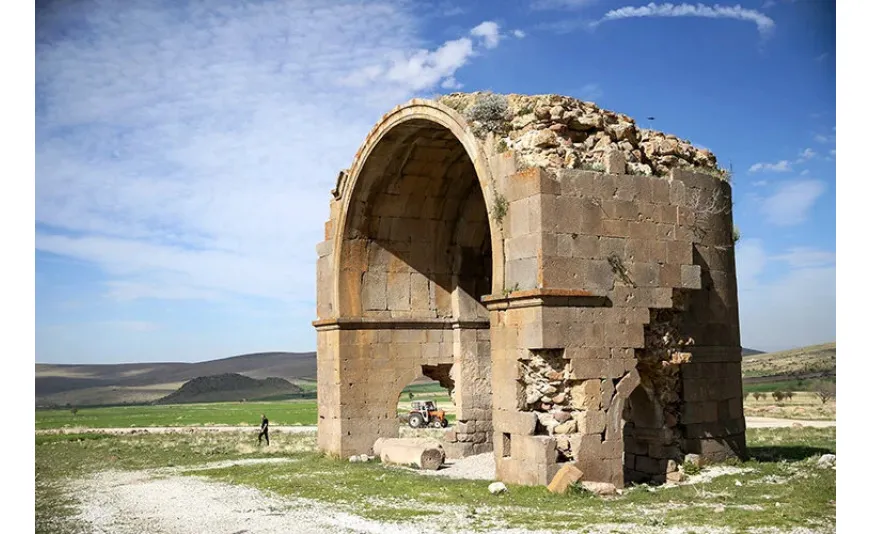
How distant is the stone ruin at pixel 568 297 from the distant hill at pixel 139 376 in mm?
53792

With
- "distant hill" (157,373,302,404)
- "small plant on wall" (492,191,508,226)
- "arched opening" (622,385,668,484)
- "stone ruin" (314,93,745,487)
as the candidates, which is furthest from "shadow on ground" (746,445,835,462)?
"distant hill" (157,373,302,404)

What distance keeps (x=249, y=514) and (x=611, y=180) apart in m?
6.43

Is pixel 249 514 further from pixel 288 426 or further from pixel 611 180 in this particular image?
pixel 288 426

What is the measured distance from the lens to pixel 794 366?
4766cm

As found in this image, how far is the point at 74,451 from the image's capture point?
65.2 feet

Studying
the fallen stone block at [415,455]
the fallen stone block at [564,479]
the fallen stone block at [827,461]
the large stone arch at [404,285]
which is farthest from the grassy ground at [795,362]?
the fallen stone block at [564,479]

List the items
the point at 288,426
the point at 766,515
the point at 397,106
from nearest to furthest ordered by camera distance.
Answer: the point at 766,515, the point at 397,106, the point at 288,426

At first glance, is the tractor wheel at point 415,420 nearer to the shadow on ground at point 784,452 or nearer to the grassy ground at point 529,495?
the grassy ground at point 529,495

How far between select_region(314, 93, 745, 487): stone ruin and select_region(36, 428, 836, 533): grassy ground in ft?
2.51

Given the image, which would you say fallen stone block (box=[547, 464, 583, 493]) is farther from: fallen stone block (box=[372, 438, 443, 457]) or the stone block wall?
fallen stone block (box=[372, 438, 443, 457])

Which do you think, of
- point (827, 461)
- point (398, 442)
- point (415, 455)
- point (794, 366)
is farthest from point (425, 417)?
point (794, 366)

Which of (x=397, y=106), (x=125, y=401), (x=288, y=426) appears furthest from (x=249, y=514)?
(x=125, y=401)

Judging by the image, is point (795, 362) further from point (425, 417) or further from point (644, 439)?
point (644, 439)
